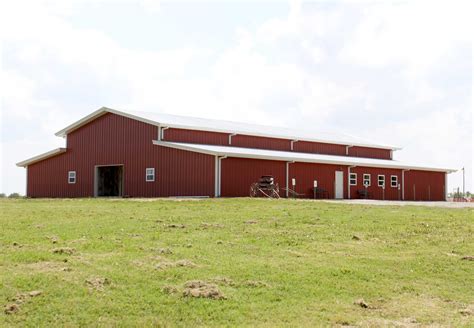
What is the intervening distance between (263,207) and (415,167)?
939 inches

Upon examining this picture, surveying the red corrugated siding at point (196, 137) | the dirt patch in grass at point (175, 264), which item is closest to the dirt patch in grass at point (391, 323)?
the dirt patch in grass at point (175, 264)

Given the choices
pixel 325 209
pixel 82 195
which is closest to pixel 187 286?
pixel 325 209

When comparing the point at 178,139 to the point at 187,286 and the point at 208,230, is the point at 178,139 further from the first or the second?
the point at 187,286

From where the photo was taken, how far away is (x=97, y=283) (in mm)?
10523

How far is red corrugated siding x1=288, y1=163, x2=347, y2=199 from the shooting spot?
36.3 m

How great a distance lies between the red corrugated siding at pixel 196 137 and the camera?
35.5 metres

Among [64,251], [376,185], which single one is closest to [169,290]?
[64,251]

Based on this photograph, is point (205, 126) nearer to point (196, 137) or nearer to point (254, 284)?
point (196, 137)

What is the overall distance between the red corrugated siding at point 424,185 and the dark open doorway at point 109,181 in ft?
63.7

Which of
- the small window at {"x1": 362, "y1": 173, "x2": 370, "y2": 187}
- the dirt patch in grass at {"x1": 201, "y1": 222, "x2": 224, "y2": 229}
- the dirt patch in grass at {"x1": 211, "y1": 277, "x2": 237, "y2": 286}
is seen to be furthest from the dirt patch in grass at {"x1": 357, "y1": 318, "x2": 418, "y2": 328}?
the small window at {"x1": 362, "y1": 173, "x2": 370, "y2": 187}

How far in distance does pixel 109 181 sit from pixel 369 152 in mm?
19670

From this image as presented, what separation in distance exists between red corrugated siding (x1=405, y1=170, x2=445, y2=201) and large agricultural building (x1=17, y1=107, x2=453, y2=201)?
72 mm

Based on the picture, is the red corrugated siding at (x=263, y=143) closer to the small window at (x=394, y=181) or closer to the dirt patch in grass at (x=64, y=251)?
the small window at (x=394, y=181)

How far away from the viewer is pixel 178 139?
3594 cm
